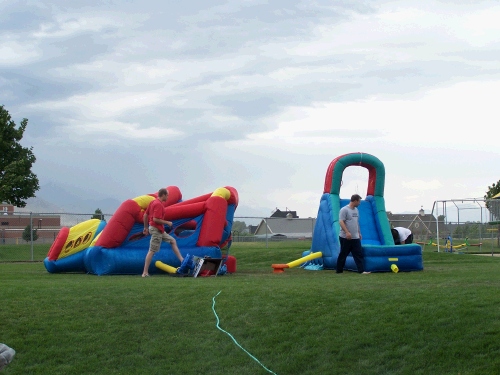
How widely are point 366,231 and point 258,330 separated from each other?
400 inches

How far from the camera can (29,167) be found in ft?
131

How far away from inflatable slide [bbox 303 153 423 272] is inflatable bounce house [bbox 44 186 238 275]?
105 inches

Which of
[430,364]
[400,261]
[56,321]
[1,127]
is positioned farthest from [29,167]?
[430,364]

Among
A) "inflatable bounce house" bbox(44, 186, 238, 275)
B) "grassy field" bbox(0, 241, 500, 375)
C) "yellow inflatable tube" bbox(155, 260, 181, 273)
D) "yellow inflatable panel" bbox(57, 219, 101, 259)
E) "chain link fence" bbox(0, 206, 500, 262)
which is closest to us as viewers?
"grassy field" bbox(0, 241, 500, 375)

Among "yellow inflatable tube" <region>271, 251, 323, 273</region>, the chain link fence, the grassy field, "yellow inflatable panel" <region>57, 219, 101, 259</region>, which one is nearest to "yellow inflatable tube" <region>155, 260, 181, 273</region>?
"yellow inflatable panel" <region>57, 219, 101, 259</region>

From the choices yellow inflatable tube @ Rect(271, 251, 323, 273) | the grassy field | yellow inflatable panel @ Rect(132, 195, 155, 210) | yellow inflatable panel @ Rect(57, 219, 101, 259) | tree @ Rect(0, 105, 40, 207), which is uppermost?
tree @ Rect(0, 105, 40, 207)

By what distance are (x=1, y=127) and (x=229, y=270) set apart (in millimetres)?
26809

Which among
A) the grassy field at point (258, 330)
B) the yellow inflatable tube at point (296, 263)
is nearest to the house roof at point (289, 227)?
the yellow inflatable tube at point (296, 263)

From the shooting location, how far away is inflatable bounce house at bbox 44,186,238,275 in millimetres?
15695

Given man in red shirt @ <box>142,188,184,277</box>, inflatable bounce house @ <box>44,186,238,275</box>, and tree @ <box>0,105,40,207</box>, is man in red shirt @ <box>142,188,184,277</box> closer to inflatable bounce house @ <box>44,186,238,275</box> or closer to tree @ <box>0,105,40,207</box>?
inflatable bounce house @ <box>44,186,238,275</box>

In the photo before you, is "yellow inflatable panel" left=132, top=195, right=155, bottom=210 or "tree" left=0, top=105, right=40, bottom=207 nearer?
"yellow inflatable panel" left=132, top=195, right=155, bottom=210

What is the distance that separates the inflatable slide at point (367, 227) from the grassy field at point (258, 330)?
5.01 metres

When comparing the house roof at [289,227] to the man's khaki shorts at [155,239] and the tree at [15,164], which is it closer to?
the tree at [15,164]

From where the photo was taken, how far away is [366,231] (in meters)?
18.6
